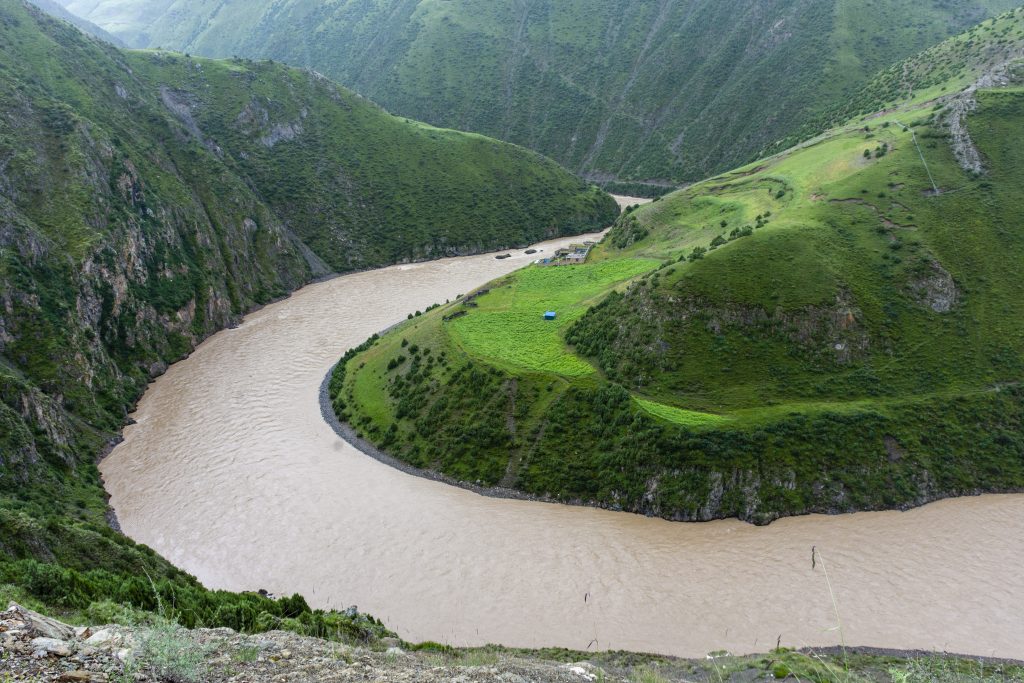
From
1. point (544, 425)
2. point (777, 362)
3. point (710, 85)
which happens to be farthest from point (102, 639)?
point (710, 85)

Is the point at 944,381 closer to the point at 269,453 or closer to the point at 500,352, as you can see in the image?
the point at 500,352

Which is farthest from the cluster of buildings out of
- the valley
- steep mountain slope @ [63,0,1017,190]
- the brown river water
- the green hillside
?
steep mountain slope @ [63,0,1017,190]

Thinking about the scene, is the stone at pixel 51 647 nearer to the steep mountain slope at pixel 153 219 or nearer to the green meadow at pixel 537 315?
the steep mountain slope at pixel 153 219

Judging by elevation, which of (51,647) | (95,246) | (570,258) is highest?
(570,258)

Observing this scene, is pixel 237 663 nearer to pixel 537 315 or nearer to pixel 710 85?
pixel 537 315

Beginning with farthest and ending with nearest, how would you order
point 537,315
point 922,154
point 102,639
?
point 922,154 → point 537,315 → point 102,639

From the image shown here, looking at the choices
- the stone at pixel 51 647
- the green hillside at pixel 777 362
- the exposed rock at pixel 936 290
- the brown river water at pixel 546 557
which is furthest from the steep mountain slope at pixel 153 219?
the exposed rock at pixel 936 290
